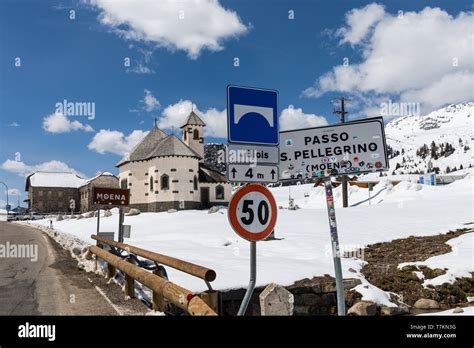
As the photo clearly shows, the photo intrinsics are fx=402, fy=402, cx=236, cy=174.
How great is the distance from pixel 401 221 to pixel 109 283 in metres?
18.7

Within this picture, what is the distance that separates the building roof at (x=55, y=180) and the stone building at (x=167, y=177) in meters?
37.8

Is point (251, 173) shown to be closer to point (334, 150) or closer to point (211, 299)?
point (334, 150)

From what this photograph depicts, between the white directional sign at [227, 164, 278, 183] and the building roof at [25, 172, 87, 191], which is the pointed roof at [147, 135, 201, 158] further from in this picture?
the building roof at [25, 172, 87, 191]

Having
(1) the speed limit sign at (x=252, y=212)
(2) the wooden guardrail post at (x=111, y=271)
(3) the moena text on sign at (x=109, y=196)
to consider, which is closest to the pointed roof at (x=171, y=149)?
(3) the moena text on sign at (x=109, y=196)

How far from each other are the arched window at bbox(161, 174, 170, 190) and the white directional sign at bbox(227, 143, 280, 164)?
39.0 metres

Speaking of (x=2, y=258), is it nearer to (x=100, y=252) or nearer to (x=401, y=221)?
(x=100, y=252)

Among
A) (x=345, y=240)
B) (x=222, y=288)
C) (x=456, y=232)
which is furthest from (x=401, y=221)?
(x=222, y=288)

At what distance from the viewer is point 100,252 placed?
10859mm

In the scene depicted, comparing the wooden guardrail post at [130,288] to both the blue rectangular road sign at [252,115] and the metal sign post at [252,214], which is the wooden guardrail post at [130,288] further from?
the blue rectangular road sign at [252,115]

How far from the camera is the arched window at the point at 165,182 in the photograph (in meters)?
43.5

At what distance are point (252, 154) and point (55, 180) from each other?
86243mm

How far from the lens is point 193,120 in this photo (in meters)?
52.3

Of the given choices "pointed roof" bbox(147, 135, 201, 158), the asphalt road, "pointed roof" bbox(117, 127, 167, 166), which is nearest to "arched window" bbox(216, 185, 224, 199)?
"pointed roof" bbox(147, 135, 201, 158)
